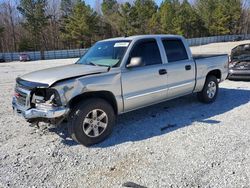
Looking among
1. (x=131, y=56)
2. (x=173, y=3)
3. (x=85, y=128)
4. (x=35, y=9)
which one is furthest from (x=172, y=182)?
(x=173, y=3)

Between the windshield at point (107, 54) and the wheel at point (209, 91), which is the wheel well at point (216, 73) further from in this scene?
the windshield at point (107, 54)

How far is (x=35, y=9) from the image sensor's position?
1935 inches

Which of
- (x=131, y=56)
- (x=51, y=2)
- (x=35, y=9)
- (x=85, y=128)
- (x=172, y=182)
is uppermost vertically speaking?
(x=51, y=2)

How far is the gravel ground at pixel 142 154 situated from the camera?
3.52 metres

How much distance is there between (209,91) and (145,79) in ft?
8.37

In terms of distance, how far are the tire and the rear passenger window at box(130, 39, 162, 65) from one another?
1179mm

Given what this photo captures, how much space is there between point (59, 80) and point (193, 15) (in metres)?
70.4

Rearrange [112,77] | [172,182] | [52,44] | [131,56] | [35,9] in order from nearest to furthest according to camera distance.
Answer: [172,182] → [112,77] → [131,56] → [35,9] → [52,44]

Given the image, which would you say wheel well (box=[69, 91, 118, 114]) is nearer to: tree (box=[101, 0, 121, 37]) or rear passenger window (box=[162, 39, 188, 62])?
rear passenger window (box=[162, 39, 188, 62])

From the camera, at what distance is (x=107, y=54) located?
17.3 feet

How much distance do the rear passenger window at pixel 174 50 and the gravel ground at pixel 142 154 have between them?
1303 millimetres

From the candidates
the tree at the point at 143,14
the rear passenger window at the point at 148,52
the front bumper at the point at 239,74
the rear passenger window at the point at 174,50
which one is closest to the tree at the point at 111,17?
the tree at the point at 143,14

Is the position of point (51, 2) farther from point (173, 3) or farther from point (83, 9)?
point (173, 3)

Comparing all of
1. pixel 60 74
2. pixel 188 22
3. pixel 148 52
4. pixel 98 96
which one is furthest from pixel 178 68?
pixel 188 22
